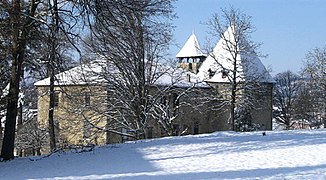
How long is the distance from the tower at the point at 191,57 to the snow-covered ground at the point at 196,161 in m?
32.8

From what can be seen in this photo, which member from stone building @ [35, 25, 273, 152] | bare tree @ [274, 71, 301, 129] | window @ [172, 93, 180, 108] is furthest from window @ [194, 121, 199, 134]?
bare tree @ [274, 71, 301, 129]

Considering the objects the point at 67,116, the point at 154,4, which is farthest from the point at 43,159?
the point at 67,116

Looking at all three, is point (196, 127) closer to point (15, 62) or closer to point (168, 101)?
point (168, 101)

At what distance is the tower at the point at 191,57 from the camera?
52875 millimetres

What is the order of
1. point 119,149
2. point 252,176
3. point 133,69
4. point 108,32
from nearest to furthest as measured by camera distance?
point 252,176, point 108,32, point 119,149, point 133,69

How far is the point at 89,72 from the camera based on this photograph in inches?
1132

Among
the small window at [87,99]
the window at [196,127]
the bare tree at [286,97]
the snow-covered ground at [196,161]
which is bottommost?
the snow-covered ground at [196,161]

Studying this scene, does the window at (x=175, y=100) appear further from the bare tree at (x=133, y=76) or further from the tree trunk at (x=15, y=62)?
the tree trunk at (x=15, y=62)

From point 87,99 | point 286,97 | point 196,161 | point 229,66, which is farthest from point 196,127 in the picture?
point 286,97

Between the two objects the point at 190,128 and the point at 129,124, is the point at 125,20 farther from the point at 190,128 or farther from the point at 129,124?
the point at 190,128

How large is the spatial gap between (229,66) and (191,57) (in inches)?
580

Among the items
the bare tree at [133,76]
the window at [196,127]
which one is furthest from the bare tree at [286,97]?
the bare tree at [133,76]

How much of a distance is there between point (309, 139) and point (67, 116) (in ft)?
63.0

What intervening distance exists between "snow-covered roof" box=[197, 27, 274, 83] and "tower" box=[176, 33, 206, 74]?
5026mm
